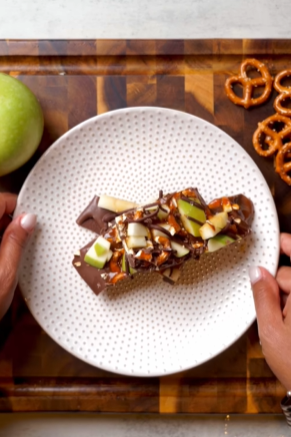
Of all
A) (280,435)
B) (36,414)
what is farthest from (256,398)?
(36,414)

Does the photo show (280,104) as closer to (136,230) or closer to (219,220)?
(219,220)

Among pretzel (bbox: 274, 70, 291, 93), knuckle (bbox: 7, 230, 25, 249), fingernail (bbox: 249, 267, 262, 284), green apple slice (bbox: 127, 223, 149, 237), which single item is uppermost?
pretzel (bbox: 274, 70, 291, 93)

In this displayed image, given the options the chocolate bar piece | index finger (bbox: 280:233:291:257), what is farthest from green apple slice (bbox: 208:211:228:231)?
index finger (bbox: 280:233:291:257)

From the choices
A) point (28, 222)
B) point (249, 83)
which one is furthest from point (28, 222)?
point (249, 83)

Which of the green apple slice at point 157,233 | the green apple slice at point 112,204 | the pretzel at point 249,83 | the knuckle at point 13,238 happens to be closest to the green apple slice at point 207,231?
the green apple slice at point 157,233

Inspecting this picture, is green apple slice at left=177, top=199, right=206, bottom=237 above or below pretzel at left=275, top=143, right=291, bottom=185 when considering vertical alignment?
below

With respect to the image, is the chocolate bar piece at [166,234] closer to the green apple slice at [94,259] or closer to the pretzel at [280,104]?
the green apple slice at [94,259]

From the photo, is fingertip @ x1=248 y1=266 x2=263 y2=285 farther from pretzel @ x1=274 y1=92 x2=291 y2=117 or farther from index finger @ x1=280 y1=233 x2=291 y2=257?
pretzel @ x1=274 y1=92 x2=291 y2=117
